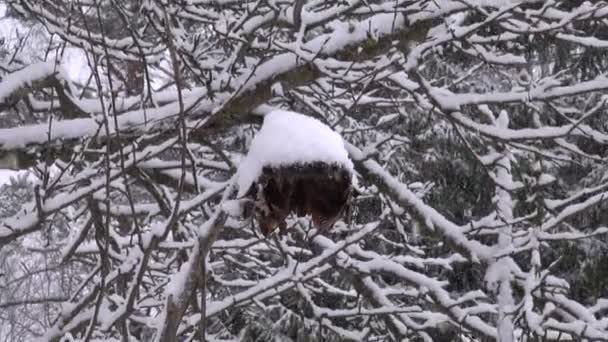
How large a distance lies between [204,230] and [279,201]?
413 millimetres

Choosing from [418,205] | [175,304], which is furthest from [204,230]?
[418,205]

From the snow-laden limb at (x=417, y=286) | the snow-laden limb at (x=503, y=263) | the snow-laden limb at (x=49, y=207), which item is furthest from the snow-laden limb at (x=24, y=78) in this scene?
the snow-laden limb at (x=503, y=263)

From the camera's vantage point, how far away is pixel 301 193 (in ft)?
3.92

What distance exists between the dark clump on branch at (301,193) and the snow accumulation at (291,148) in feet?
0.04

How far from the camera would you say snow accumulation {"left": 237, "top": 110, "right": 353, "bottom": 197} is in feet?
3.93

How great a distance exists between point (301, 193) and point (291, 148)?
82mm

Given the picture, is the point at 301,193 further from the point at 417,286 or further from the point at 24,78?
the point at 417,286

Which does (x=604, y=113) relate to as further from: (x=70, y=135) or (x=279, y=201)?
(x=279, y=201)

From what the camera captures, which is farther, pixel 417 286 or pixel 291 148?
pixel 417 286

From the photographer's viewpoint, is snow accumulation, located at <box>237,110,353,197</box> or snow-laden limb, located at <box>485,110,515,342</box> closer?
snow accumulation, located at <box>237,110,353,197</box>


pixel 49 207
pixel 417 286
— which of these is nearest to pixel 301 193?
pixel 49 207

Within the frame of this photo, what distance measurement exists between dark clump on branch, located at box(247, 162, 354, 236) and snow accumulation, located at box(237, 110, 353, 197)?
13 mm

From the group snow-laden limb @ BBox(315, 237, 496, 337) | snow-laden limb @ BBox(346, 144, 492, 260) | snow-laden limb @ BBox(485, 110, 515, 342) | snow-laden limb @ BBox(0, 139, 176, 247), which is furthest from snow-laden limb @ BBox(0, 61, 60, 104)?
snow-laden limb @ BBox(485, 110, 515, 342)

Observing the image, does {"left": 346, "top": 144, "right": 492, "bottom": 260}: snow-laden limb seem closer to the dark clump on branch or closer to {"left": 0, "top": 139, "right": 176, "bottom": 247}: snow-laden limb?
{"left": 0, "top": 139, "right": 176, "bottom": 247}: snow-laden limb
